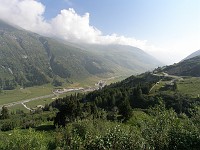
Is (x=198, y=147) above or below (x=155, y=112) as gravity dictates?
below

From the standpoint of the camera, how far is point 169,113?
31.2 m

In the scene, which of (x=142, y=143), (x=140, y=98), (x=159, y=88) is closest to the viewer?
(x=142, y=143)

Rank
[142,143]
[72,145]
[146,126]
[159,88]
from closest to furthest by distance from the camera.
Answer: [142,143]
[72,145]
[146,126]
[159,88]

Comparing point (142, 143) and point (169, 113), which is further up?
point (169, 113)

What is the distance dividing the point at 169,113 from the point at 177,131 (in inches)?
88.5

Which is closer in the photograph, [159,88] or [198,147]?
[198,147]

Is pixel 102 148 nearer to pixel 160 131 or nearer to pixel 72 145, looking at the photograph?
pixel 72 145

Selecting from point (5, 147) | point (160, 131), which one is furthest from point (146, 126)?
point (5, 147)

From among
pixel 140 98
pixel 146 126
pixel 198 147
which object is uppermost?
A: pixel 146 126

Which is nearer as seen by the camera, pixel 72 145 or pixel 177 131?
pixel 72 145

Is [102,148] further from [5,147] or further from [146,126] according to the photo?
[5,147]

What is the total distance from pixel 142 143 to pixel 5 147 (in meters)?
15.1

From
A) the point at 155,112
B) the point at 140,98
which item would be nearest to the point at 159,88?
the point at 140,98

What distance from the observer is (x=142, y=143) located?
25.9 m
